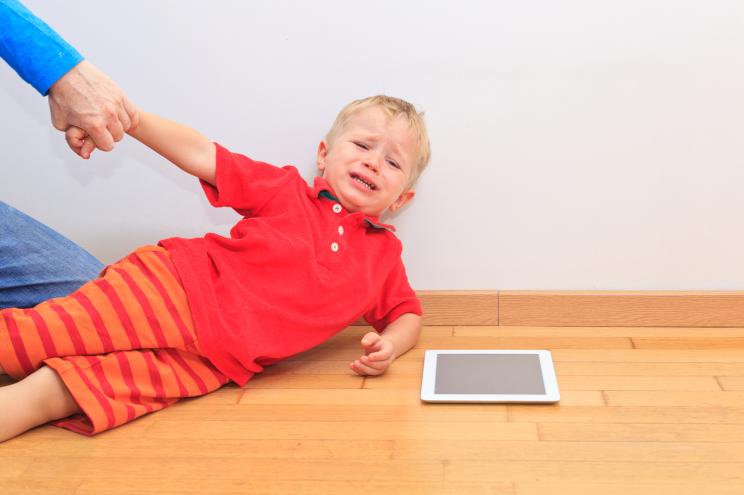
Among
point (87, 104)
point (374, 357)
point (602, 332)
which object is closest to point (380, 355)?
point (374, 357)

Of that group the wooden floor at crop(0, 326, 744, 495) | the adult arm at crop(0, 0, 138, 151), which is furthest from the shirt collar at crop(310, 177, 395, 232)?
the adult arm at crop(0, 0, 138, 151)

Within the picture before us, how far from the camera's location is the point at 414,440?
1.14 m

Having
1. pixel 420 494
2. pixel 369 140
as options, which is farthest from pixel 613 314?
pixel 420 494

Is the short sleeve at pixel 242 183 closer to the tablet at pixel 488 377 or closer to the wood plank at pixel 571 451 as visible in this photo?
the tablet at pixel 488 377

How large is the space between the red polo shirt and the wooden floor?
79 millimetres

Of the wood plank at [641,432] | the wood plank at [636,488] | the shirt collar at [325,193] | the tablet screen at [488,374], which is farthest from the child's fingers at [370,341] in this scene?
the wood plank at [636,488]

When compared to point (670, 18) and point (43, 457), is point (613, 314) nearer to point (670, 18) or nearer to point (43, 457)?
point (670, 18)

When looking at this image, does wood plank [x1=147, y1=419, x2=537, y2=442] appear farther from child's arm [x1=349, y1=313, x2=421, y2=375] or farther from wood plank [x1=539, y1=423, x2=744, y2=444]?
child's arm [x1=349, y1=313, x2=421, y2=375]

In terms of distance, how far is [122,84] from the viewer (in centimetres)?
163

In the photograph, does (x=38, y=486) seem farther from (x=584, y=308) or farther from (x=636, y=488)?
(x=584, y=308)

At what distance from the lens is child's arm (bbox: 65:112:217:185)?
1.36 metres

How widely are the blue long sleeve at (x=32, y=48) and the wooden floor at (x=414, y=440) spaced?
0.49 metres

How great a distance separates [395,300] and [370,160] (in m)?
0.25

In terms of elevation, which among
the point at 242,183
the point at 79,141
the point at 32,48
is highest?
the point at 32,48
